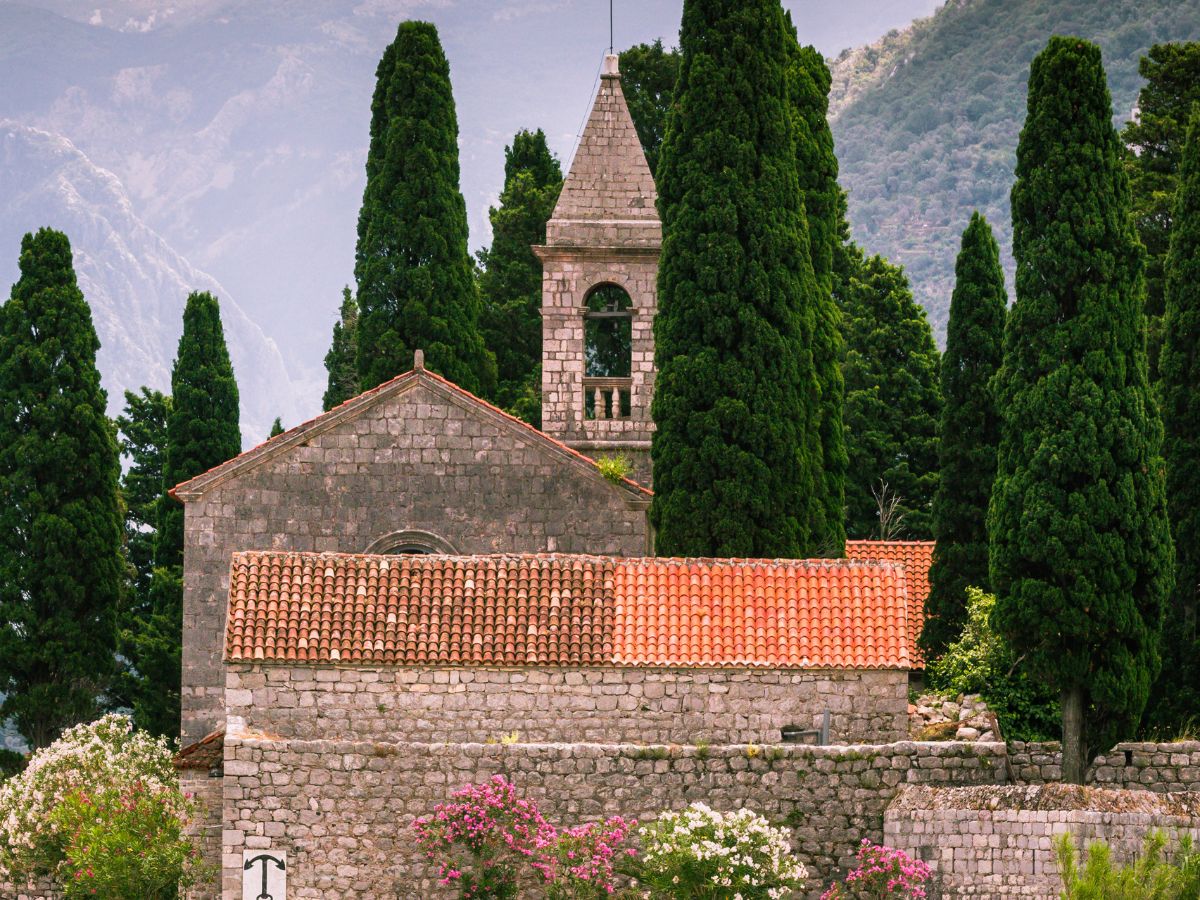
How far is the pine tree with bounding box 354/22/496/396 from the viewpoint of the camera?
137 feet

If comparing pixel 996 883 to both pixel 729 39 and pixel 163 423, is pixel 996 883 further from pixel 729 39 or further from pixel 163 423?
pixel 163 423

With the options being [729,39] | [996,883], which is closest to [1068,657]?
[996,883]

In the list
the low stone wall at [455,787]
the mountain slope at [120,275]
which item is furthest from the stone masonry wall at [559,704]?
the mountain slope at [120,275]

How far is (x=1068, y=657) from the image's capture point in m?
25.7

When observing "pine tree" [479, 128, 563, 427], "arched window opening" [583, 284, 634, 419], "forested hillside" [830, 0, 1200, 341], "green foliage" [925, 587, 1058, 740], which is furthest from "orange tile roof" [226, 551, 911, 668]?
"forested hillside" [830, 0, 1200, 341]

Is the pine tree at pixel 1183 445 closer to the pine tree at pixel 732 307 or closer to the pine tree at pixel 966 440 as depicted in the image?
the pine tree at pixel 966 440

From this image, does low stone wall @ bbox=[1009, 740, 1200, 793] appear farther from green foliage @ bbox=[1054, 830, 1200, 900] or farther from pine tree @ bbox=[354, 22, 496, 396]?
pine tree @ bbox=[354, 22, 496, 396]

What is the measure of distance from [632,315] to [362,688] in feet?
41.9

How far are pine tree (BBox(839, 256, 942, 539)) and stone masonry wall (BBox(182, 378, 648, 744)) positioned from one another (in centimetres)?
1317

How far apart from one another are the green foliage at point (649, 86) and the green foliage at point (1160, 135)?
12.1 meters

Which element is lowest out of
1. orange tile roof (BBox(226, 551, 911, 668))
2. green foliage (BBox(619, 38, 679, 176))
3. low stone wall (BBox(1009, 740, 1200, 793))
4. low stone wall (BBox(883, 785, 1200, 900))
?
low stone wall (BBox(883, 785, 1200, 900))

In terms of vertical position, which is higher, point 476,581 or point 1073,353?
point 1073,353

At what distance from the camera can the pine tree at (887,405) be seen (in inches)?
1870

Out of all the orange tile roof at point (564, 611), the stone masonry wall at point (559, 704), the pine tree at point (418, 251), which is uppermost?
the pine tree at point (418, 251)
